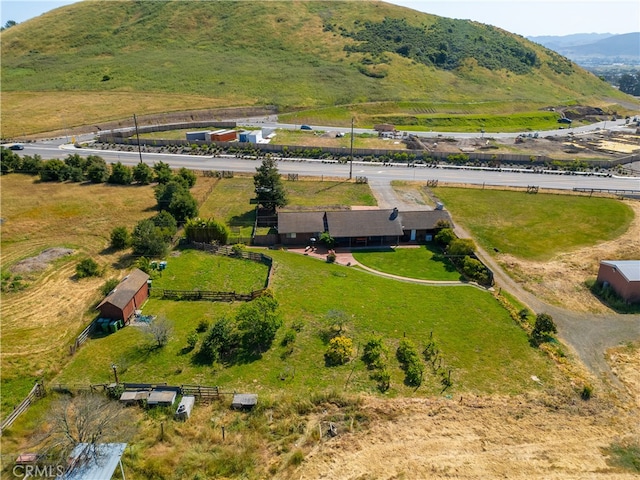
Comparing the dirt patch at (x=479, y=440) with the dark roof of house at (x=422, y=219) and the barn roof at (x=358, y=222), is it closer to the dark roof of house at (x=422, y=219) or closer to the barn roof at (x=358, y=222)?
the barn roof at (x=358, y=222)

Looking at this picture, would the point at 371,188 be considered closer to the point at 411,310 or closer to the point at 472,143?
the point at 411,310

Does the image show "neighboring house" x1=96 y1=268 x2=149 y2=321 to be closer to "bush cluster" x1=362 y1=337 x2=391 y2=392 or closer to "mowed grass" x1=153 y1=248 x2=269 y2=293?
"mowed grass" x1=153 y1=248 x2=269 y2=293

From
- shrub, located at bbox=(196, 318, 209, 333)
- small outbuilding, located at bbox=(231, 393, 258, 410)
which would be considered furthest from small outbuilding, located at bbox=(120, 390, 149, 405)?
shrub, located at bbox=(196, 318, 209, 333)

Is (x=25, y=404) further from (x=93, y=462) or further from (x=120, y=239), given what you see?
(x=120, y=239)

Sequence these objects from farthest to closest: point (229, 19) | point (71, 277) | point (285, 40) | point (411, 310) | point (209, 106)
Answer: point (229, 19) < point (285, 40) < point (209, 106) < point (71, 277) < point (411, 310)

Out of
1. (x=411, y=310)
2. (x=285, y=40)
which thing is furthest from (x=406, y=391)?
(x=285, y=40)

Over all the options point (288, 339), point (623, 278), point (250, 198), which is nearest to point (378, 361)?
point (288, 339)
